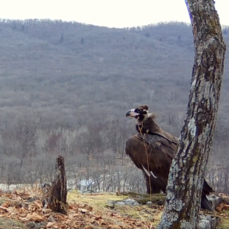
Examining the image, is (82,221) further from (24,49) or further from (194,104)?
(24,49)

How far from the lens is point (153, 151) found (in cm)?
791

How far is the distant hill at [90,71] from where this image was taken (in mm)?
70562

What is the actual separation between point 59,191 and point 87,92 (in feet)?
260

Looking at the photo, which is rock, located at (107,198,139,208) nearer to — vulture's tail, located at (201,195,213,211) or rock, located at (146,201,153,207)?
rock, located at (146,201,153,207)

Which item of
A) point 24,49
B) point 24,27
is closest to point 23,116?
point 24,49

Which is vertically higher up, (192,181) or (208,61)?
(208,61)

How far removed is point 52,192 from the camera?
17.4 feet

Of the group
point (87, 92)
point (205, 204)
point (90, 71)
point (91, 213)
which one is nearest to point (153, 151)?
point (205, 204)

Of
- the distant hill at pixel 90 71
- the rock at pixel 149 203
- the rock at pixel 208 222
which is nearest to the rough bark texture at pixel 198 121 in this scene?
the rock at pixel 208 222

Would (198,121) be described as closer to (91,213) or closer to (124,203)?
(91,213)

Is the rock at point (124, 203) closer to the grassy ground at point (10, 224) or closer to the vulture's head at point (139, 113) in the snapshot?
the vulture's head at point (139, 113)

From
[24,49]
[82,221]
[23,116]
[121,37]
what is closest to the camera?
[82,221]

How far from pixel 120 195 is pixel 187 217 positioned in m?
3.47

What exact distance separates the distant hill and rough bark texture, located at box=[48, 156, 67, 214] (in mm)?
47177
